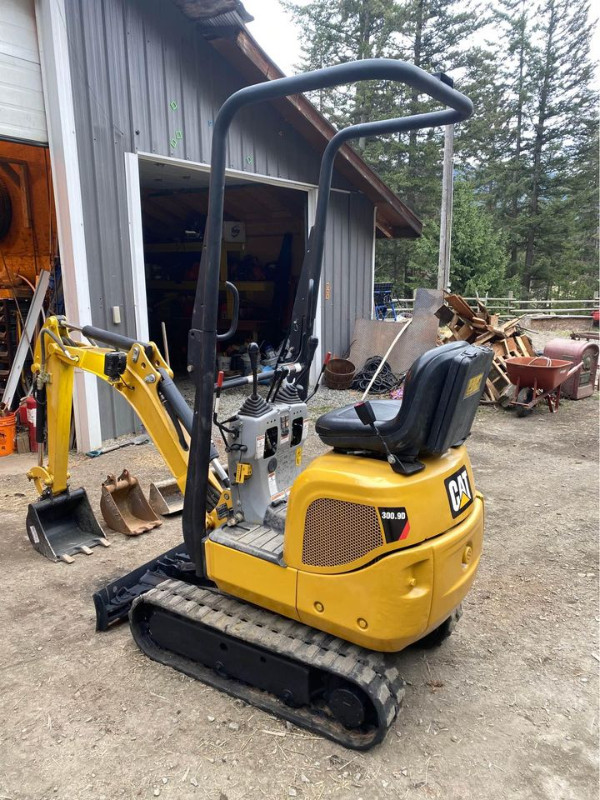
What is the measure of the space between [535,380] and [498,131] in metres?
25.2

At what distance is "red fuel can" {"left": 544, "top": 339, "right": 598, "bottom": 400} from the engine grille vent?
319 inches

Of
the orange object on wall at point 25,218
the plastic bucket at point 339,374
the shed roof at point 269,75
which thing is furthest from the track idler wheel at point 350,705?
the plastic bucket at point 339,374

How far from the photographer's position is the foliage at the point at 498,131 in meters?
26.1

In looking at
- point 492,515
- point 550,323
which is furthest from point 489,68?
point 492,515

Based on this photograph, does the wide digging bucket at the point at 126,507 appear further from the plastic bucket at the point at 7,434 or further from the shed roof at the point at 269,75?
the shed roof at the point at 269,75

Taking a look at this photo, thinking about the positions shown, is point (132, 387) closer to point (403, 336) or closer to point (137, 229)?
point (137, 229)

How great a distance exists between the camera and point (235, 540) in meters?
2.86

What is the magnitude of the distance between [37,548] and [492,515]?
3617 mm

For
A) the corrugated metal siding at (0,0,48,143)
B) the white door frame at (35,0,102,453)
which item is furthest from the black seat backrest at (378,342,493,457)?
the corrugated metal siding at (0,0,48,143)

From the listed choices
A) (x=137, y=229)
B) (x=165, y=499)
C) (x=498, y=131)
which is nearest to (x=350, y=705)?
(x=165, y=499)

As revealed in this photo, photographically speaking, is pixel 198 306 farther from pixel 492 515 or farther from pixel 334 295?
pixel 334 295

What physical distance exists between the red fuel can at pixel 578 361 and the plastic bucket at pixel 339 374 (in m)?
3.26

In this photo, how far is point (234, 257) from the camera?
1312 centimetres

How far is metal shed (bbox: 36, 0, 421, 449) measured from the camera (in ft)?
19.7
